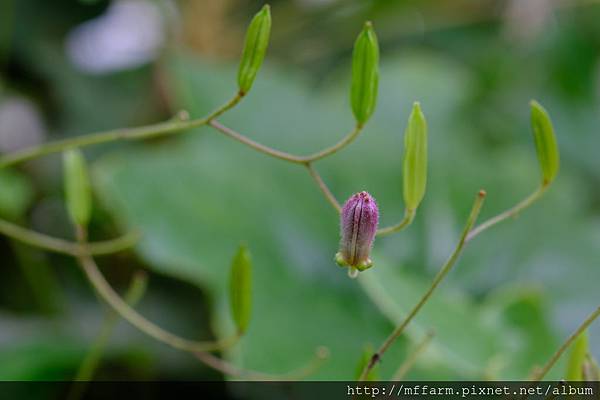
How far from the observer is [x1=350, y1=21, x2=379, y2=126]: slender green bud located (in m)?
0.22

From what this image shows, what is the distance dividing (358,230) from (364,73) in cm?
6

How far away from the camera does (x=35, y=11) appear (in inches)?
28.5

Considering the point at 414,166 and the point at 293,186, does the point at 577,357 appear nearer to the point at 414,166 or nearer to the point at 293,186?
the point at 414,166

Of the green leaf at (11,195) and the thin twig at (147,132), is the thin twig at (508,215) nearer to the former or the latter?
the thin twig at (147,132)

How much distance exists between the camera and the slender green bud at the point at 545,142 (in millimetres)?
234

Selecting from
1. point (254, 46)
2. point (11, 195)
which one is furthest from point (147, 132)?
point (11, 195)

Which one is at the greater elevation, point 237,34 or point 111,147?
point 237,34

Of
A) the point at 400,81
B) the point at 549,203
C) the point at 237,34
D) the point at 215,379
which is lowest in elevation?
the point at 215,379

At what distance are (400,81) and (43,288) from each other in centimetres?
37

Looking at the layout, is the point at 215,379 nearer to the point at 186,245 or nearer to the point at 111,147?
the point at 186,245

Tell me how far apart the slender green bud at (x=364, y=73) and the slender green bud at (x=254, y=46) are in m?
0.03

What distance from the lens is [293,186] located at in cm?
58

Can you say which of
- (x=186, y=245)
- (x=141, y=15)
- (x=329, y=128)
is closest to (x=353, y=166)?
(x=329, y=128)

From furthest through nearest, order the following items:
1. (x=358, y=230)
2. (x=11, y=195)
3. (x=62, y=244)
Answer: (x=11, y=195), (x=62, y=244), (x=358, y=230)
